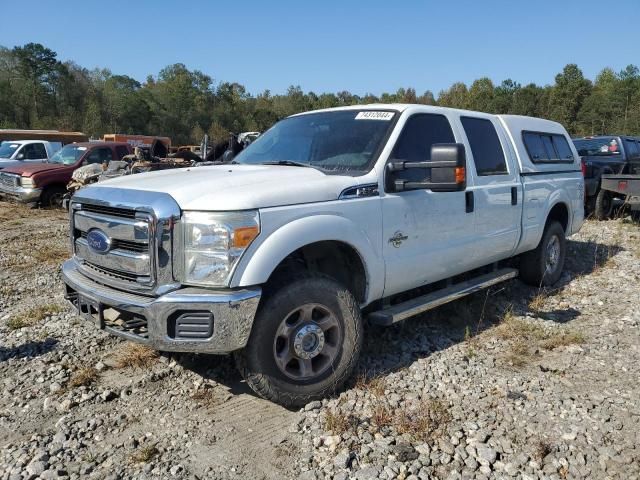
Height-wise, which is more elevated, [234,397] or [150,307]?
[150,307]

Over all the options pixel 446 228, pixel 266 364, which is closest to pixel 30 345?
pixel 266 364

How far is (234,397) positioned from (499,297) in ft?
11.6

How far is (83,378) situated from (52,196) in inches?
413

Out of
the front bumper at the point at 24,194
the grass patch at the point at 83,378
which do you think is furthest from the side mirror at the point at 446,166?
the front bumper at the point at 24,194

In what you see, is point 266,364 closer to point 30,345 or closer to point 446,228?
point 446,228

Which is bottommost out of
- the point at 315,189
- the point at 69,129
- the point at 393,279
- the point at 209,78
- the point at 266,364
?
the point at 266,364

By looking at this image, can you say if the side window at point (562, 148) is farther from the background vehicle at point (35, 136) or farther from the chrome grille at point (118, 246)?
the background vehicle at point (35, 136)

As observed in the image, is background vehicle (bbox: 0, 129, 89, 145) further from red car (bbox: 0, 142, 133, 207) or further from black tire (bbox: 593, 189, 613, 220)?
black tire (bbox: 593, 189, 613, 220)

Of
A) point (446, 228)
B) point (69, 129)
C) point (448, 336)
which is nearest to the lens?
point (446, 228)

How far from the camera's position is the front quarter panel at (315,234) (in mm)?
2988

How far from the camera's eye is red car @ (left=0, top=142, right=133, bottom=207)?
12.3 metres

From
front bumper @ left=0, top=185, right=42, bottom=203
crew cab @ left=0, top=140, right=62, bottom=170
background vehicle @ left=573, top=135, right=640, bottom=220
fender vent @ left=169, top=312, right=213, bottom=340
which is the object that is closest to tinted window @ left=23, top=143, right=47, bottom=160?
crew cab @ left=0, top=140, right=62, bottom=170

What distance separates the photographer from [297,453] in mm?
2910

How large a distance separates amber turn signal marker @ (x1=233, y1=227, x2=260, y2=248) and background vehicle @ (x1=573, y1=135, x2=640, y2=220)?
9.36 m
